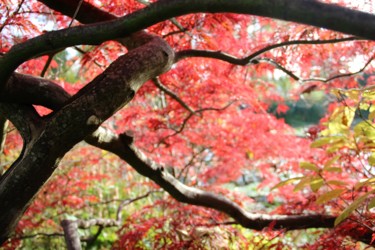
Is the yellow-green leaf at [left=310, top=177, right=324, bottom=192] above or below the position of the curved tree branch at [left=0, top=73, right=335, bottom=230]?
below

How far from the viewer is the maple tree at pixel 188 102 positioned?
1.35 m

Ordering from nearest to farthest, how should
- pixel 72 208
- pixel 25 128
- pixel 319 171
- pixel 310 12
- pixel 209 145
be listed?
pixel 310 12 < pixel 25 128 < pixel 319 171 < pixel 209 145 < pixel 72 208

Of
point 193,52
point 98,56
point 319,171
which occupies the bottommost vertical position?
point 319,171

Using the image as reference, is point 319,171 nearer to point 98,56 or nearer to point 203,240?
point 203,240

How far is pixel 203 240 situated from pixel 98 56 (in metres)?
1.75

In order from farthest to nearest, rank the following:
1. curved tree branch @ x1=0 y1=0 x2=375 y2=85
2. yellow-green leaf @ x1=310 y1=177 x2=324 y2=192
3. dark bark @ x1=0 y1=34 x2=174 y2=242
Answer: yellow-green leaf @ x1=310 y1=177 x2=324 y2=192 < dark bark @ x1=0 y1=34 x2=174 y2=242 < curved tree branch @ x1=0 y1=0 x2=375 y2=85

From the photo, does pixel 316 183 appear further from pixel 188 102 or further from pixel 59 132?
pixel 188 102

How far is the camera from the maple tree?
1347 millimetres

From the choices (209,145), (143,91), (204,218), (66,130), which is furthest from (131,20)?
(209,145)

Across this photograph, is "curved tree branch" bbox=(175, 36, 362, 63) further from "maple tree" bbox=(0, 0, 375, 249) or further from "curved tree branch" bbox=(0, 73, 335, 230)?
"curved tree branch" bbox=(0, 73, 335, 230)

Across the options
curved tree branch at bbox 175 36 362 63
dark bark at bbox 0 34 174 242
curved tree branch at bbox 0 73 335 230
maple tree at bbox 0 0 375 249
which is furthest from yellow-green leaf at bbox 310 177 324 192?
dark bark at bbox 0 34 174 242

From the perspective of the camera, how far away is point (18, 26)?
2152 mm

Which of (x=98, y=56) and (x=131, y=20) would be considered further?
(x=98, y=56)

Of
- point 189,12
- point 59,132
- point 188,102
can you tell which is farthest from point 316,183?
point 188,102
